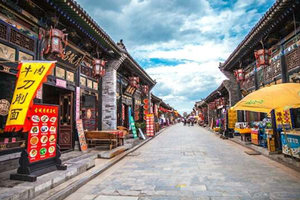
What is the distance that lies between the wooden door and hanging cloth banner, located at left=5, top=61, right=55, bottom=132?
5188mm

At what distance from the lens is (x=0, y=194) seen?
349 cm

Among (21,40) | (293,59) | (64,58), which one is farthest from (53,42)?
(293,59)

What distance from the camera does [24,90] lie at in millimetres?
3891

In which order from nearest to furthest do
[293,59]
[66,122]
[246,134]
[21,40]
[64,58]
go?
[21,40]
[64,58]
[293,59]
[66,122]
[246,134]

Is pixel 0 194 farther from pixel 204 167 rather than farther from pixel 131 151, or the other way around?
pixel 131 151

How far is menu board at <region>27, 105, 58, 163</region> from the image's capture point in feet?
14.8

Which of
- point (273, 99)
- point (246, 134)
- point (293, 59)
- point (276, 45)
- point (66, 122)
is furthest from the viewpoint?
point (246, 134)

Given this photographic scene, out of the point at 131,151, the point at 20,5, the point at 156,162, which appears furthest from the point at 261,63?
the point at 20,5

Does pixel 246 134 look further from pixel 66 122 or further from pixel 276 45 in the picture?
pixel 66 122

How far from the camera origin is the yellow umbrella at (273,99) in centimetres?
425

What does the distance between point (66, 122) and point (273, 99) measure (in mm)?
8356

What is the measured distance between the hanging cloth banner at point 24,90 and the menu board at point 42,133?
26.0 inches

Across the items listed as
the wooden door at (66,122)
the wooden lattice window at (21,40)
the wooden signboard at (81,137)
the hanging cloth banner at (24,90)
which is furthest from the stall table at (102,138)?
the hanging cloth banner at (24,90)

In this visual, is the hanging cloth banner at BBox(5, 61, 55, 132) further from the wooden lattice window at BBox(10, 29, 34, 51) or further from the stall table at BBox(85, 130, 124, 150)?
the stall table at BBox(85, 130, 124, 150)
